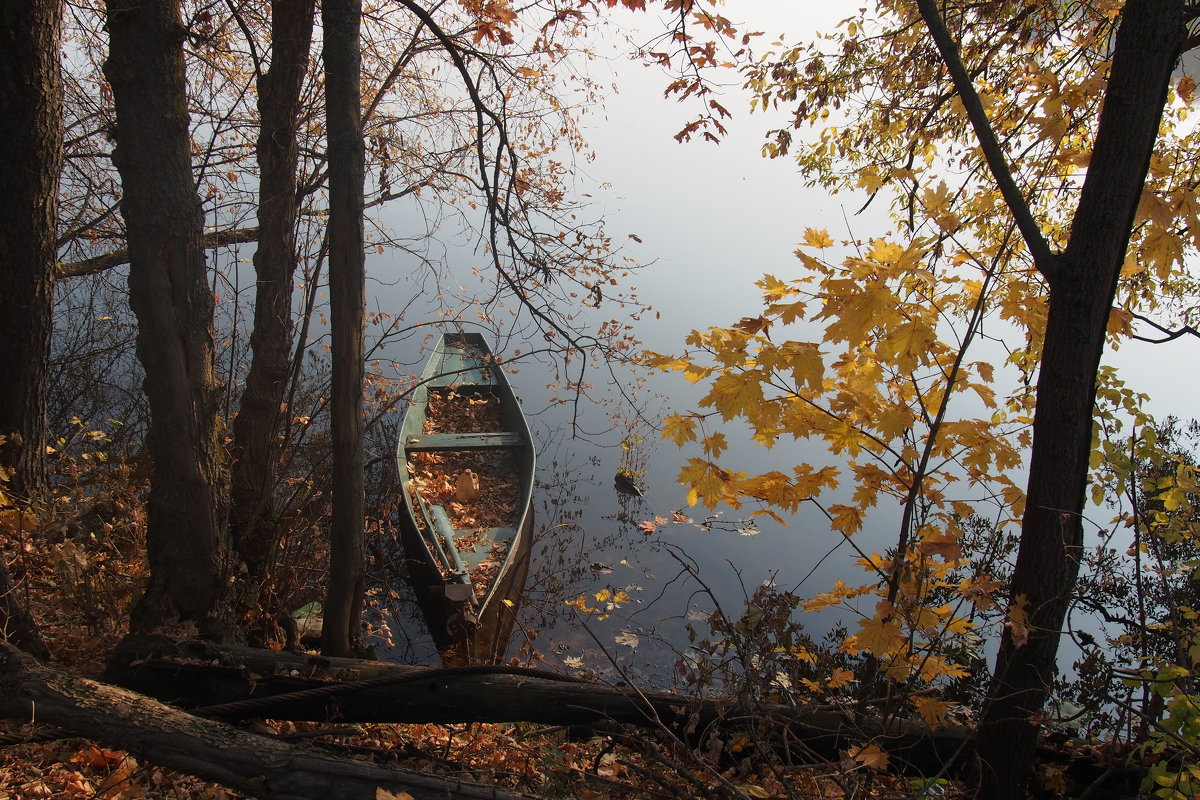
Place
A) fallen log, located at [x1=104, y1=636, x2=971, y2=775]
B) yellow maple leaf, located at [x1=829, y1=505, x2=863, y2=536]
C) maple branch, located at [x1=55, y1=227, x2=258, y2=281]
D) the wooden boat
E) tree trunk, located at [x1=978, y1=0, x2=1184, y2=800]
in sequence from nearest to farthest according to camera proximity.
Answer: tree trunk, located at [x1=978, y1=0, x2=1184, y2=800] < fallen log, located at [x1=104, y1=636, x2=971, y2=775] < yellow maple leaf, located at [x1=829, y1=505, x2=863, y2=536] < maple branch, located at [x1=55, y1=227, x2=258, y2=281] < the wooden boat

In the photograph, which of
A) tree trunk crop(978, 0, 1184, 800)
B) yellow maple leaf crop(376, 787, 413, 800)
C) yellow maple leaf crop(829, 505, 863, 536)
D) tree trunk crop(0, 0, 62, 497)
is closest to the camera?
yellow maple leaf crop(376, 787, 413, 800)

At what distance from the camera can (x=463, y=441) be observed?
396 inches

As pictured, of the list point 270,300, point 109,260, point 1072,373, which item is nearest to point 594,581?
point 270,300

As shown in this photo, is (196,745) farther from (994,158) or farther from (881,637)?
(994,158)

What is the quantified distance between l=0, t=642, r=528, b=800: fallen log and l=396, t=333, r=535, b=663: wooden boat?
10.5 feet

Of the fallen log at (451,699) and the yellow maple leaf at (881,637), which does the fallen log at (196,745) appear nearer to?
the fallen log at (451,699)

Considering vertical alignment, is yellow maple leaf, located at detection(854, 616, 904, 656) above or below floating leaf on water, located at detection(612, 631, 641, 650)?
above

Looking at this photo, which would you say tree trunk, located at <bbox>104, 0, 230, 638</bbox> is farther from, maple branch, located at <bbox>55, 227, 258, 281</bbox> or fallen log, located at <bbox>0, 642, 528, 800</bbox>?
maple branch, located at <bbox>55, 227, 258, 281</bbox>

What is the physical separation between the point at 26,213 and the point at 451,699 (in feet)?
11.1

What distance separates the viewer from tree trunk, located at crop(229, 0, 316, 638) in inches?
205

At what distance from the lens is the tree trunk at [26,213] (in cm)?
365

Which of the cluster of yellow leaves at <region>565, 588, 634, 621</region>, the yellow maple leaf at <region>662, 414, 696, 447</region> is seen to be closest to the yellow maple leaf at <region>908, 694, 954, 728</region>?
the yellow maple leaf at <region>662, 414, 696, 447</region>

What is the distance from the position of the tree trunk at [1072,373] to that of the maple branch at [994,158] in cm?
6

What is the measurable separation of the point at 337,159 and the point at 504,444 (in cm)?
629
